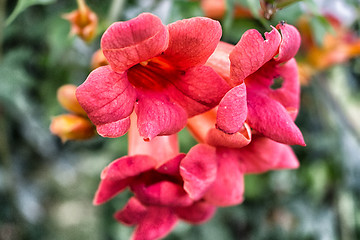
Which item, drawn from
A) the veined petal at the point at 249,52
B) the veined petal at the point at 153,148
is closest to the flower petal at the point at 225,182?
the veined petal at the point at 153,148

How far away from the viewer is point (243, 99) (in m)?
0.67

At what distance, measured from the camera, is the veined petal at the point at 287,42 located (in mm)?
718

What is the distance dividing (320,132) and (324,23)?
1.18 metres

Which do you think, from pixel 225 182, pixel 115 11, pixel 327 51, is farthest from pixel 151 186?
pixel 327 51

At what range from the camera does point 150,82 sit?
0.82 meters

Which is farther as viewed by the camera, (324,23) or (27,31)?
(27,31)

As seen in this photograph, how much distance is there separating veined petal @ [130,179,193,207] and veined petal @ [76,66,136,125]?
201mm

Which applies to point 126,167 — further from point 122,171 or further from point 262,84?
point 262,84

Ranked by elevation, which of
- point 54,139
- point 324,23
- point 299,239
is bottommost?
point 299,239

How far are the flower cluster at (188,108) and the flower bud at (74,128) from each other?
0.60 feet

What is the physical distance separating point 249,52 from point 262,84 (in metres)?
0.19

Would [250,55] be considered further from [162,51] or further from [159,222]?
[159,222]

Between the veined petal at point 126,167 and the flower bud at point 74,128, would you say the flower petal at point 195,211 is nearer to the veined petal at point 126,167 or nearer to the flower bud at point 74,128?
the veined petal at point 126,167

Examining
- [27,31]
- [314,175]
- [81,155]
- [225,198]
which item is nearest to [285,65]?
[225,198]
